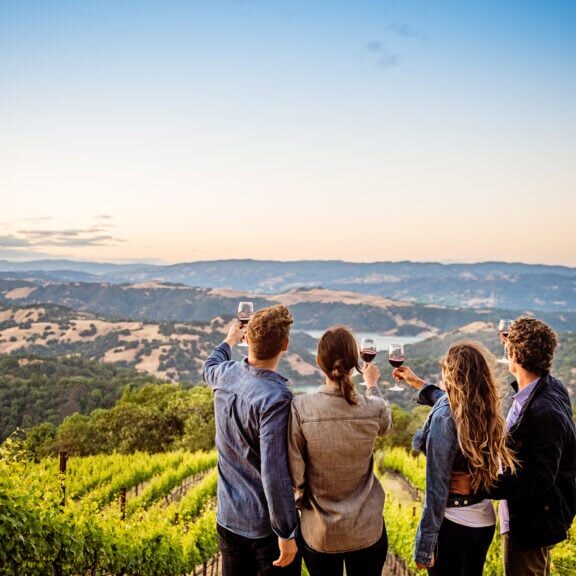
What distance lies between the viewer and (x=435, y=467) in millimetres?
2527

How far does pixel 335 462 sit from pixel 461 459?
25.8 inches

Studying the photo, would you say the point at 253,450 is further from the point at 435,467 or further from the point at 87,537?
the point at 87,537

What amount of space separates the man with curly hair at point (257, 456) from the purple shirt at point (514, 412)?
1.15 meters

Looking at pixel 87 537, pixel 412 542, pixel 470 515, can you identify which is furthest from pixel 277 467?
pixel 412 542

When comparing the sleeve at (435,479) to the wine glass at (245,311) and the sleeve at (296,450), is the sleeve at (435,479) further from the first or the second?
the wine glass at (245,311)

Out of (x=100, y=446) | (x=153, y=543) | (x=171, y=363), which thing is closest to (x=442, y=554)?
(x=153, y=543)

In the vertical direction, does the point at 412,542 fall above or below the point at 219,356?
below

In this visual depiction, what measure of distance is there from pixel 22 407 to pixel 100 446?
28025 mm

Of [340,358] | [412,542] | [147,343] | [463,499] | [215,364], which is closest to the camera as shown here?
[340,358]

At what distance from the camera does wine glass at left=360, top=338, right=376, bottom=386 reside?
293cm

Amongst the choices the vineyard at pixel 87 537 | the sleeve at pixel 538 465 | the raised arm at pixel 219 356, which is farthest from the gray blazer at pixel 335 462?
the vineyard at pixel 87 537

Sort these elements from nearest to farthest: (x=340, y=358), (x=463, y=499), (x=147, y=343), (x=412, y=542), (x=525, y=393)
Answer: (x=340, y=358)
(x=463, y=499)
(x=525, y=393)
(x=412, y=542)
(x=147, y=343)

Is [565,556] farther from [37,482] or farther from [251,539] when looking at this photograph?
[37,482]

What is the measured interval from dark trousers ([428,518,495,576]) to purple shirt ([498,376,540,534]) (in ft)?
0.64
